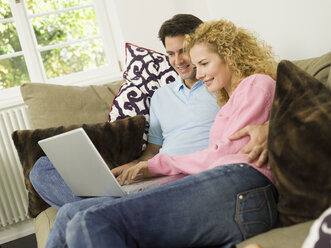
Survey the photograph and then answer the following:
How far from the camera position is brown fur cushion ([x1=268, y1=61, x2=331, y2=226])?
861 millimetres

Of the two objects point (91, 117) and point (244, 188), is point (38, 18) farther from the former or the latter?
point (244, 188)

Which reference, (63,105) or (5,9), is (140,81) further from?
(5,9)

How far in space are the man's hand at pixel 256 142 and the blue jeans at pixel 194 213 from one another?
6 cm

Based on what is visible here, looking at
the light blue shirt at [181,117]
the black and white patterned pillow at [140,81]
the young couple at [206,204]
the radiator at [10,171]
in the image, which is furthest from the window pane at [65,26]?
the young couple at [206,204]

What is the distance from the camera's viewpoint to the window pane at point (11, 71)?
2836mm

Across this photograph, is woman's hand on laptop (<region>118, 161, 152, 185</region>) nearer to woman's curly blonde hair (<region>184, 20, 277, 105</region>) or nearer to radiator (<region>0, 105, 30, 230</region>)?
woman's curly blonde hair (<region>184, 20, 277, 105</region>)

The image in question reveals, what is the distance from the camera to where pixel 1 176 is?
2537 millimetres

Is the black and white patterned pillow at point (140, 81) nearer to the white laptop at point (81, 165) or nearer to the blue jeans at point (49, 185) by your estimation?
the blue jeans at point (49, 185)

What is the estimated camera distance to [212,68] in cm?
141

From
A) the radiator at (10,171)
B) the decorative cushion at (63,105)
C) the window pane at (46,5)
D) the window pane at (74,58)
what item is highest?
the window pane at (46,5)

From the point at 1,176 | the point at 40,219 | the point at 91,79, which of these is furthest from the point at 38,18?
the point at 40,219

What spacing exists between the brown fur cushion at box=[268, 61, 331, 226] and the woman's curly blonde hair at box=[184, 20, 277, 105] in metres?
0.34

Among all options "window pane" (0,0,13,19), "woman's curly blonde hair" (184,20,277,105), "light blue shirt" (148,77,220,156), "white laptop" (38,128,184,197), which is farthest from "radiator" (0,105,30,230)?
"woman's curly blonde hair" (184,20,277,105)

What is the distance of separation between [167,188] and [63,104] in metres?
1.19
